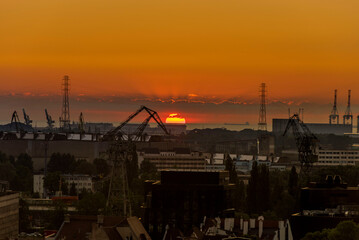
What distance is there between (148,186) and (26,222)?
1003 inches

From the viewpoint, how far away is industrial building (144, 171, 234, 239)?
10612cm

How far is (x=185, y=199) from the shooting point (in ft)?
356

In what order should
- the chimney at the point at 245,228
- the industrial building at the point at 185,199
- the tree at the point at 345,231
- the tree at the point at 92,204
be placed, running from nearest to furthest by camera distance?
the tree at the point at 345,231 → the chimney at the point at 245,228 → the industrial building at the point at 185,199 → the tree at the point at 92,204

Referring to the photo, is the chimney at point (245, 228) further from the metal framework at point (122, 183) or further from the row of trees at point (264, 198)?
the row of trees at point (264, 198)

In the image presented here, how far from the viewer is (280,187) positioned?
152250 millimetres

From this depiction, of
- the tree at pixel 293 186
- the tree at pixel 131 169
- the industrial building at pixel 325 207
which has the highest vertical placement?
the tree at pixel 131 169

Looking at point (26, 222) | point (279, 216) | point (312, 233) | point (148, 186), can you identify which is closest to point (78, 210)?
point (26, 222)

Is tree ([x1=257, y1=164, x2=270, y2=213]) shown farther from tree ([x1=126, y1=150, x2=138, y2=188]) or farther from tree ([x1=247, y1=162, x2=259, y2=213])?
tree ([x1=126, y1=150, x2=138, y2=188])

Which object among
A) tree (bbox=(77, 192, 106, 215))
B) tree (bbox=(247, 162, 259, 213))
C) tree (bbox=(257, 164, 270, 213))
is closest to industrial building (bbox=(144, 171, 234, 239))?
tree (bbox=(247, 162, 259, 213))

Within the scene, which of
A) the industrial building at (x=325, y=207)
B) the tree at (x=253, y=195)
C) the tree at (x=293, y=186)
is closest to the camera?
the industrial building at (x=325, y=207)

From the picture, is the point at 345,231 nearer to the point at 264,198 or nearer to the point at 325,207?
the point at 325,207

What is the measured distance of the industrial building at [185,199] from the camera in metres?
106

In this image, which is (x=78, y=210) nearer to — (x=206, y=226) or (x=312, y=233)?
(x=206, y=226)

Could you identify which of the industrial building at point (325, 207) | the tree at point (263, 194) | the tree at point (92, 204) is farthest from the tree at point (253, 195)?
the industrial building at point (325, 207)
